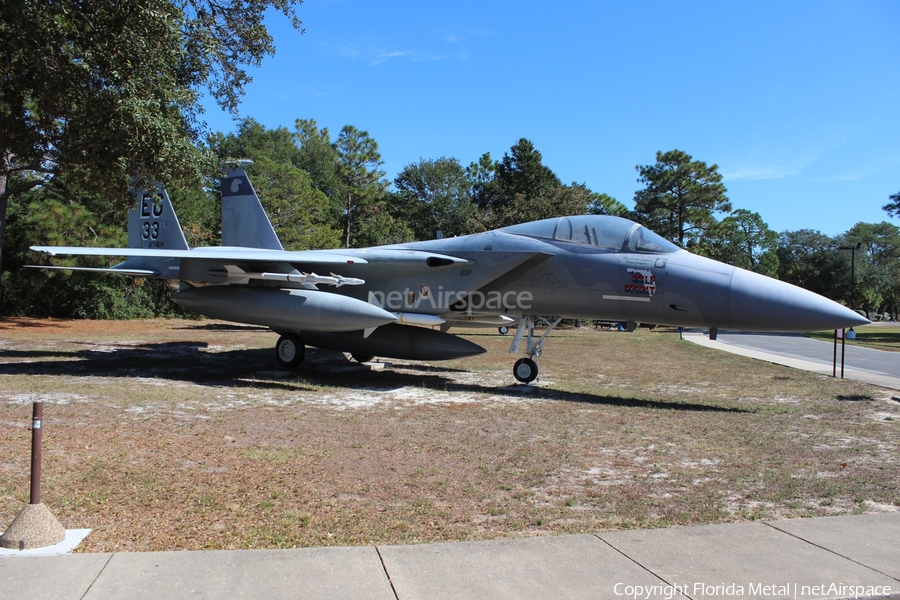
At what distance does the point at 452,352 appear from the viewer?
12.0 meters

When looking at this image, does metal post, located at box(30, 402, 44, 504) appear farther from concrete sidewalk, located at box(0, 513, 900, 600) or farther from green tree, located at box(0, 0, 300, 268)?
green tree, located at box(0, 0, 300, 268)

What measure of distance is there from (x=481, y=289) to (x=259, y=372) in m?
5.24

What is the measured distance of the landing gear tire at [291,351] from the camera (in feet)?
43.9

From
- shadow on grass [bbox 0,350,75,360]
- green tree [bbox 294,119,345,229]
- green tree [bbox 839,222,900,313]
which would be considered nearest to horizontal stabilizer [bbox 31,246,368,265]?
shadow on grass [bbox 0,350,75,360]

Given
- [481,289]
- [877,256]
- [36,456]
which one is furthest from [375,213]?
[877,256]

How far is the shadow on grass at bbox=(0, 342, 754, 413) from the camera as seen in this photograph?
1086 cm

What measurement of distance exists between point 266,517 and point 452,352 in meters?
7.61

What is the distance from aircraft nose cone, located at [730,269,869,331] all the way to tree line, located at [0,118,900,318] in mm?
9886

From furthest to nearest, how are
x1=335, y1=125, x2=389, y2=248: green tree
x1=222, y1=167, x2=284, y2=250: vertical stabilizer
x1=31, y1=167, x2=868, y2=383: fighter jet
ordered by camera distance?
x1=335, y1=125, x2=389, y2=248: green tree < x1=222, y1=167, x2=284, y2=250: vertical stabilizer < x1=31, y1=167, x2=868, y2=383: fighter jet

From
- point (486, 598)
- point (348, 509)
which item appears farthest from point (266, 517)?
point (486, 598)

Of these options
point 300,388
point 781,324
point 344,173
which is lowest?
point 300,388

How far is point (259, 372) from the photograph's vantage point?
1316cm

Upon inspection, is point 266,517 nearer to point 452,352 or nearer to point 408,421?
point 408,421

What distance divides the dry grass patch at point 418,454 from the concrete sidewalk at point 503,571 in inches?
12.4
